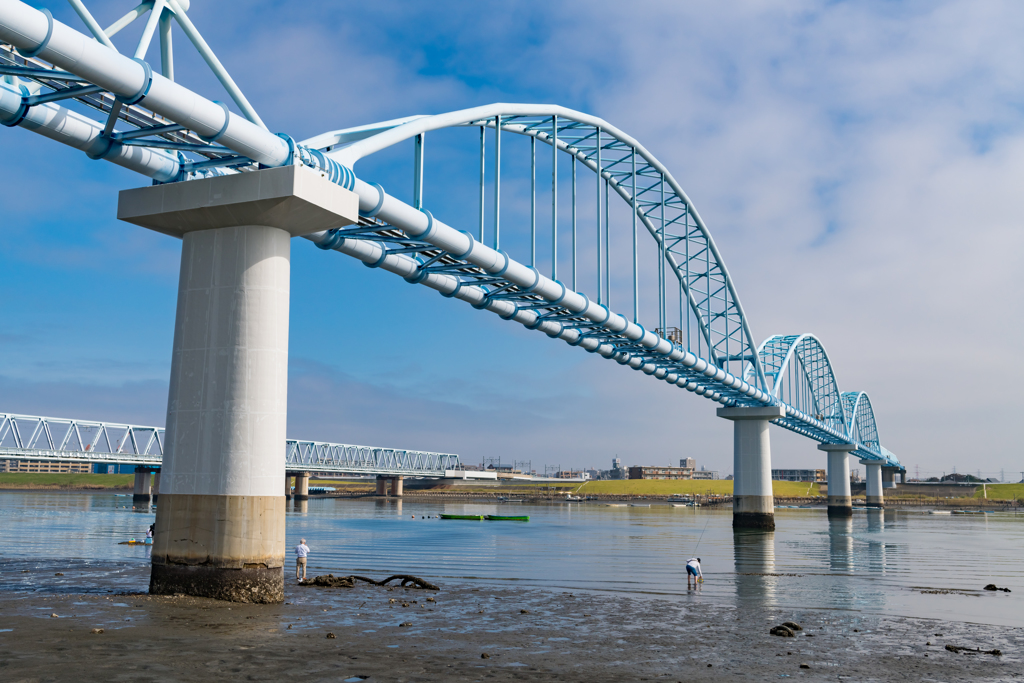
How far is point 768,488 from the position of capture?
79.9m

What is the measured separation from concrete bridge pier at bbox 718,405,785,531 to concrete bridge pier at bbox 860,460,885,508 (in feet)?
324

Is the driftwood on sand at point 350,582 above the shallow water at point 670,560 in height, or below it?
above

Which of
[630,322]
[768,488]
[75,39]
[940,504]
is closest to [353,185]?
[75,39]

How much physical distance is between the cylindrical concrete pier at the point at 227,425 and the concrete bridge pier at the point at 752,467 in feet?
200

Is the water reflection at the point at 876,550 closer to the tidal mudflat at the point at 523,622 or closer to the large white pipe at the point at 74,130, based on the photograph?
the tidal mudflat at the point at 523,622

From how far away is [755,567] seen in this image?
1639 inches

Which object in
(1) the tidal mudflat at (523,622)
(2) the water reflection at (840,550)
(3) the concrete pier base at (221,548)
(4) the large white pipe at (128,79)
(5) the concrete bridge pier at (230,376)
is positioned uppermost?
(4) the large white pipe at (128,79)

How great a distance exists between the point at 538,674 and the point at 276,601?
967 cm

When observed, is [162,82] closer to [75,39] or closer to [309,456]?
[75,39]

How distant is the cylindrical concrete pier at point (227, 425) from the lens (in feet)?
69.7

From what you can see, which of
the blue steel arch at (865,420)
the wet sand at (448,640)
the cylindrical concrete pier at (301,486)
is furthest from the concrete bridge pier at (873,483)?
the wet sand at (448,640)

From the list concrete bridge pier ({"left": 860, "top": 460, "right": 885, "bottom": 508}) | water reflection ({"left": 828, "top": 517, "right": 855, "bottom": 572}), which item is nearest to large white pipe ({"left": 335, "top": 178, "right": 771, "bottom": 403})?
water reflection ({"left": 828, "top": 517, "right": 855, "bottom": 572})

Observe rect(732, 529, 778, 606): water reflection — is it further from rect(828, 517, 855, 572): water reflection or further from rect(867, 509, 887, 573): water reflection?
rect(867, 509, 887, 573): water reflection

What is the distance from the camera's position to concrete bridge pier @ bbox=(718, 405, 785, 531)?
254 ft
